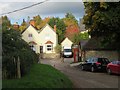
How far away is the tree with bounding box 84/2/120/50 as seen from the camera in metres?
35.3

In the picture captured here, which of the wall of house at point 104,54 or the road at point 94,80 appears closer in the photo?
the road at point 94,80

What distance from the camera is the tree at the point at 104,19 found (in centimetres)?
3534

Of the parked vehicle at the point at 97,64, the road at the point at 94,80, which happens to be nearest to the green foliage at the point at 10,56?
the road at the point at 94,80

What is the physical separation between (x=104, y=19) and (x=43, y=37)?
45145 mm

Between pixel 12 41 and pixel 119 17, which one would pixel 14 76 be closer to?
pixel 12 41

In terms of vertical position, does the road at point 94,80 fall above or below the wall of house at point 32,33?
below

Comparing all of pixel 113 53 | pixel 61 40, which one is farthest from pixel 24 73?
pixel 61 40

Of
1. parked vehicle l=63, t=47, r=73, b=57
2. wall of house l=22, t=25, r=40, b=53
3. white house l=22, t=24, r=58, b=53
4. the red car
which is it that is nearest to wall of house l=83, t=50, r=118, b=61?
the red car

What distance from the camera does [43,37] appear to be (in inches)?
3155

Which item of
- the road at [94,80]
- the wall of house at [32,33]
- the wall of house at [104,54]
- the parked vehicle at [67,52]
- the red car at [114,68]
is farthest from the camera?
the wall of house at [32,33]

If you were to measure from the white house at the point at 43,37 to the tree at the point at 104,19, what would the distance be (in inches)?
1595

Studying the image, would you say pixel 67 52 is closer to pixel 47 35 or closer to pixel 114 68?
pixel 47 35

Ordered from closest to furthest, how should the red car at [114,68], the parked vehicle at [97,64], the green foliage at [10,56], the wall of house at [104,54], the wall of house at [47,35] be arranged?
the green foliage at [10,56] → the red car at [114,68] → the parked vehicle at [97,64] → the wall of house at [104,54] → the wall of house at [47,35]

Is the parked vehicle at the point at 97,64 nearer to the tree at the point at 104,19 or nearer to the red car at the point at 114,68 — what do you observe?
the tree at the point at 104,19
